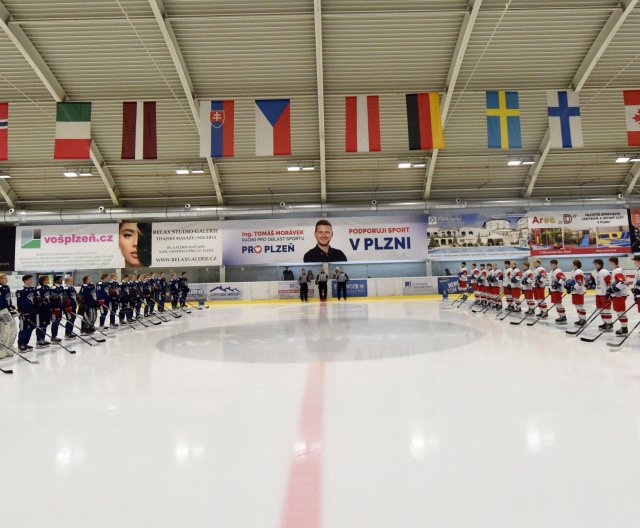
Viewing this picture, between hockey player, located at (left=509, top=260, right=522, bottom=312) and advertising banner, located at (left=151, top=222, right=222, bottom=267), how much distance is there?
1516 centimetres

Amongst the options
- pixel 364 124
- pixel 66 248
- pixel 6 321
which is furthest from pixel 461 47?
pixel 66 248

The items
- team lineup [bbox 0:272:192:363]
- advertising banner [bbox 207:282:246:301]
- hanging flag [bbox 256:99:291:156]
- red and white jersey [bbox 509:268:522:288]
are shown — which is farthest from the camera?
advertising banner [bbox 207:282:246:301]

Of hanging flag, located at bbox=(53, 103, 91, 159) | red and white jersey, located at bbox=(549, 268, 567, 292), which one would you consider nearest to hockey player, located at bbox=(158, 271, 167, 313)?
hanging flag, located at bbox=(53, 103, 91, 159)

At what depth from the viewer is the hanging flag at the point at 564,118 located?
454 inches

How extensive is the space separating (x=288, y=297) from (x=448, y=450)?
59.9 ft

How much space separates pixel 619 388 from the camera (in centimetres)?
407

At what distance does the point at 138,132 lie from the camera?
11.9 metres

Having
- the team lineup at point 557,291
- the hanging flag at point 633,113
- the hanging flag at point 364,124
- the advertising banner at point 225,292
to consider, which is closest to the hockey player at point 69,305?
the hanging flag at point 364,124

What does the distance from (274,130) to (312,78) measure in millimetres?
3954

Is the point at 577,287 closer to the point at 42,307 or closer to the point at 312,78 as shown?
the point at 312,78

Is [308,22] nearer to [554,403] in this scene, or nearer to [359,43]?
[359,43]

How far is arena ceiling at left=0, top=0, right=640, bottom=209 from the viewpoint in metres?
11.8

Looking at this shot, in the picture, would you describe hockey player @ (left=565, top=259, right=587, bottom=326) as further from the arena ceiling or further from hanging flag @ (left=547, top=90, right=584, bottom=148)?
the arena ceiling

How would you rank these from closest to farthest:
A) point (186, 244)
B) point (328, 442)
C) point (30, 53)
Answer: point (328, 442), point (30, 53), point (186, 244)
